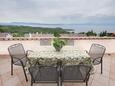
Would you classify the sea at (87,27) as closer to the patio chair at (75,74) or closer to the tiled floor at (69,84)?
the tiled floor at (69,84)

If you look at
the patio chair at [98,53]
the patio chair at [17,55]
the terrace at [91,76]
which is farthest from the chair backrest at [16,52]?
the patio chair at [98,53]

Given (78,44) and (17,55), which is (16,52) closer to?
(17,55)

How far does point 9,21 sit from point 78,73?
4.35 m

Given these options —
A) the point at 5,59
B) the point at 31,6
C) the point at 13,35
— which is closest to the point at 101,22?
the point at 31,6

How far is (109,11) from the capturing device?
281 inches

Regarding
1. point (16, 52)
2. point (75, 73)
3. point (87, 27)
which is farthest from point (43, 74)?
point (87, 27)

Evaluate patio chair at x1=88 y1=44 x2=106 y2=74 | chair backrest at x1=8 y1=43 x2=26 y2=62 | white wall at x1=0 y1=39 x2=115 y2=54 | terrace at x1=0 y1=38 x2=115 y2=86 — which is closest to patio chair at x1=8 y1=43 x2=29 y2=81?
chair backrest at x1=8 y1=43 x2=26 y2=62

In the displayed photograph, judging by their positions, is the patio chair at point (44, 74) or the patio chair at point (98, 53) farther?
the patio chair at point (98, 53)

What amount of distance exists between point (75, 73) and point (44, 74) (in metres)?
0.47

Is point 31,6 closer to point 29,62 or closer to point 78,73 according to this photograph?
point 29,62

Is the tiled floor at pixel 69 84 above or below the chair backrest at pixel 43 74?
below

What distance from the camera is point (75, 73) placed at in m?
3.32

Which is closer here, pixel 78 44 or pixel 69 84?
pixel 69 84

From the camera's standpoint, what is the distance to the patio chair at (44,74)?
3.18 m
